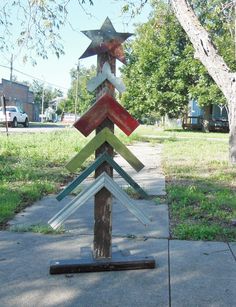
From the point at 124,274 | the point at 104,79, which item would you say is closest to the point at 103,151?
the point at 104,79

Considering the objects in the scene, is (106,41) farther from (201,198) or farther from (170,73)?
(170,73)

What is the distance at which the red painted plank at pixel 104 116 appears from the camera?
3316mm

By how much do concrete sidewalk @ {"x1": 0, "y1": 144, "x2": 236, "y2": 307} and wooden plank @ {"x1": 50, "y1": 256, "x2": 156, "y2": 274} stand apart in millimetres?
49

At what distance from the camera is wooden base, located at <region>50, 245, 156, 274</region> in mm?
3371

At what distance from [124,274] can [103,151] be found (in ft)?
3.22

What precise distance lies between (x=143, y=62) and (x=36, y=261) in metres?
26.9

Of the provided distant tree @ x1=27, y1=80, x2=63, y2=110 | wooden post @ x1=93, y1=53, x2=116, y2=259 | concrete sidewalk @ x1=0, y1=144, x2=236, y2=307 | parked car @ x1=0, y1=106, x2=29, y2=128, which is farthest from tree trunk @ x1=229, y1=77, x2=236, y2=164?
distant tree @ x1=27, y1=80, x2=63, y2=110

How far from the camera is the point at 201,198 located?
595 cm

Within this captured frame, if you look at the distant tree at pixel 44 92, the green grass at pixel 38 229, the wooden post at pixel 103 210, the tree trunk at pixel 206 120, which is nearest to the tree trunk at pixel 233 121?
the green grass at pixel 38 229

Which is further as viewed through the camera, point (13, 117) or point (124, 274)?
point (13, 117)

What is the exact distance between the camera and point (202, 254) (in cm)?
384

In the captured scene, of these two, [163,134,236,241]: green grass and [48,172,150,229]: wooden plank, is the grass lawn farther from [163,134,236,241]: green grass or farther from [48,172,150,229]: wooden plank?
[48,172,150,229]: wooden plank

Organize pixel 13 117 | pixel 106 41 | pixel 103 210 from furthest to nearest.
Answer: pixel 13 117 < pixel 103 210 < pixel 106 41

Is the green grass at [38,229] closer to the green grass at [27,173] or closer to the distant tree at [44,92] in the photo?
the green grass at [27,173]
